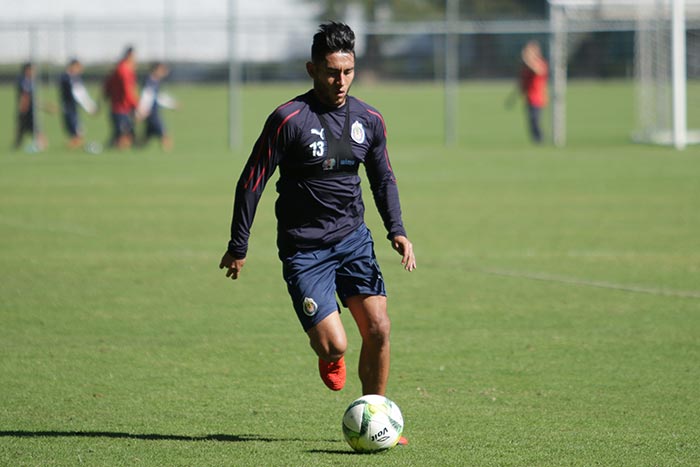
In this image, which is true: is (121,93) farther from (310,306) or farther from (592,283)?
(310,306)

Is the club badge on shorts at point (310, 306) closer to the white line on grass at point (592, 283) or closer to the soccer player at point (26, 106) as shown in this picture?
the white line on grass at point (592, 283)

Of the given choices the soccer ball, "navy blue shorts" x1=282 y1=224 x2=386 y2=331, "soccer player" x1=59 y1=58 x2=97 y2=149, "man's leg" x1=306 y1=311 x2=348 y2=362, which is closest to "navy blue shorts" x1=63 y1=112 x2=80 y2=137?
"soccer player" x1=59 y1=58 x2=97 y2=149

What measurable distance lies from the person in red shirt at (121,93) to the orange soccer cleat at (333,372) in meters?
20.0

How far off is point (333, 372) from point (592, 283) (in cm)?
507

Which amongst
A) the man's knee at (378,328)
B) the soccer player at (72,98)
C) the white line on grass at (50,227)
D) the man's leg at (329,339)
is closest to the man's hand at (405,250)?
the man's knee at (378,328)

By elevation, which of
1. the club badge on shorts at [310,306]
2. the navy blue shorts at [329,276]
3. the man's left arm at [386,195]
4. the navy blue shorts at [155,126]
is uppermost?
the navy blue shorts at [155,126]

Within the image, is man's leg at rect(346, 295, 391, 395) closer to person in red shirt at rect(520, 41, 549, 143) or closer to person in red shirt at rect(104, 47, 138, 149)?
person in red shirt at rect(104, 47, 138, 149)

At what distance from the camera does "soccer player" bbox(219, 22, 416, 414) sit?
5441 mm

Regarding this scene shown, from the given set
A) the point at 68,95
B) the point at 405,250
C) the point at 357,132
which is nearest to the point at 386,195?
the point at 405,250

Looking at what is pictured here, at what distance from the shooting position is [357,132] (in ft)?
18.3

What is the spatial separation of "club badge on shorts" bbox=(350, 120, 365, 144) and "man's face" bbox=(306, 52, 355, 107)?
0.46ft

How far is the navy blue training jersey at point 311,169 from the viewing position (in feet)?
17.9

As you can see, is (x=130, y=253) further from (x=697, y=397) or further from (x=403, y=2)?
(x=403, y=2)

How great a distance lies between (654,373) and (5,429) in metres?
3.83
